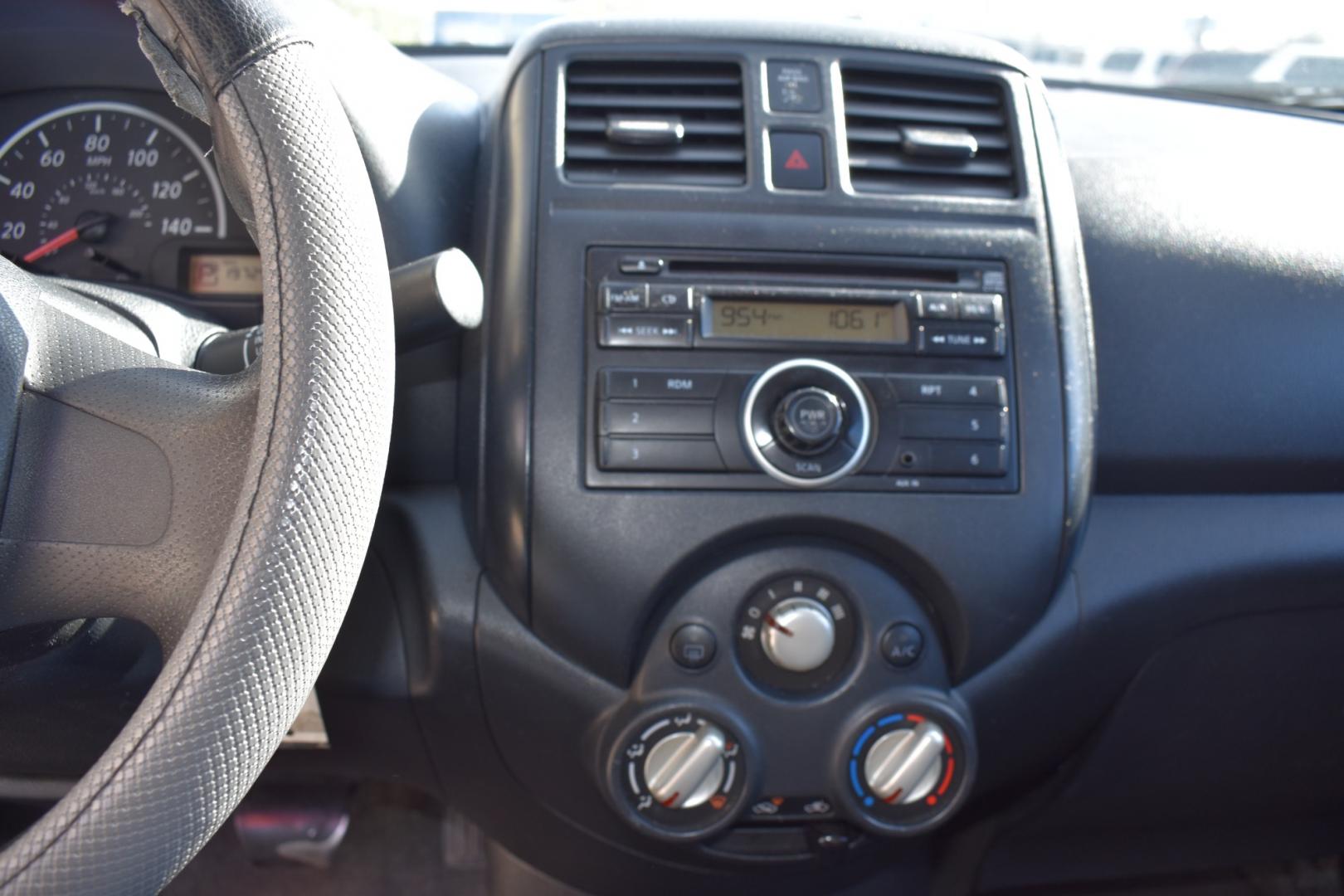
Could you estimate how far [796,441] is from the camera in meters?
0.90

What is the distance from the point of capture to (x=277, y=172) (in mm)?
599

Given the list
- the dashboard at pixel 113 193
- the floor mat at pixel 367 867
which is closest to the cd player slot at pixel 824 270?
the dashboard at pixel 113 193

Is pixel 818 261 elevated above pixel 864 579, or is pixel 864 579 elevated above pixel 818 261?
pixel 818 261

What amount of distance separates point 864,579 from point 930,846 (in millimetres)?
401

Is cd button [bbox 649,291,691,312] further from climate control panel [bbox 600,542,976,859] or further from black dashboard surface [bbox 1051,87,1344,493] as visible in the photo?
black dashboard surface [bbox 1051,87,1344,493]

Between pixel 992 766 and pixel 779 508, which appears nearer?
pixel 779 508

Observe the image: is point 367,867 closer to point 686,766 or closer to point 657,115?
point 686,766

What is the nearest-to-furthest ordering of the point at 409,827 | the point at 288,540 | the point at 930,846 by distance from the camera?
the point at 288,540
the point at 930,846
the point at 409,827

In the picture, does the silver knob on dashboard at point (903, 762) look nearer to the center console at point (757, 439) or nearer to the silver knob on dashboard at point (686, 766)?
the center console at point (757, 439)

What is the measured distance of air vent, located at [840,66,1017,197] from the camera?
0.99m

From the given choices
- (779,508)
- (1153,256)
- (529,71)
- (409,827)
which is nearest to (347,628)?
(779,508)

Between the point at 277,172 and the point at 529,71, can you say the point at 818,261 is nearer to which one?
the point at 529,71

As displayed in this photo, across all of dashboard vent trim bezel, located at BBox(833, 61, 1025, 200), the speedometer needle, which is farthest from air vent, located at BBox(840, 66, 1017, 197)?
the speedometer needle

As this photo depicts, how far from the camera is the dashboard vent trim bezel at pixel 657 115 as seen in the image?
97 centimetres
